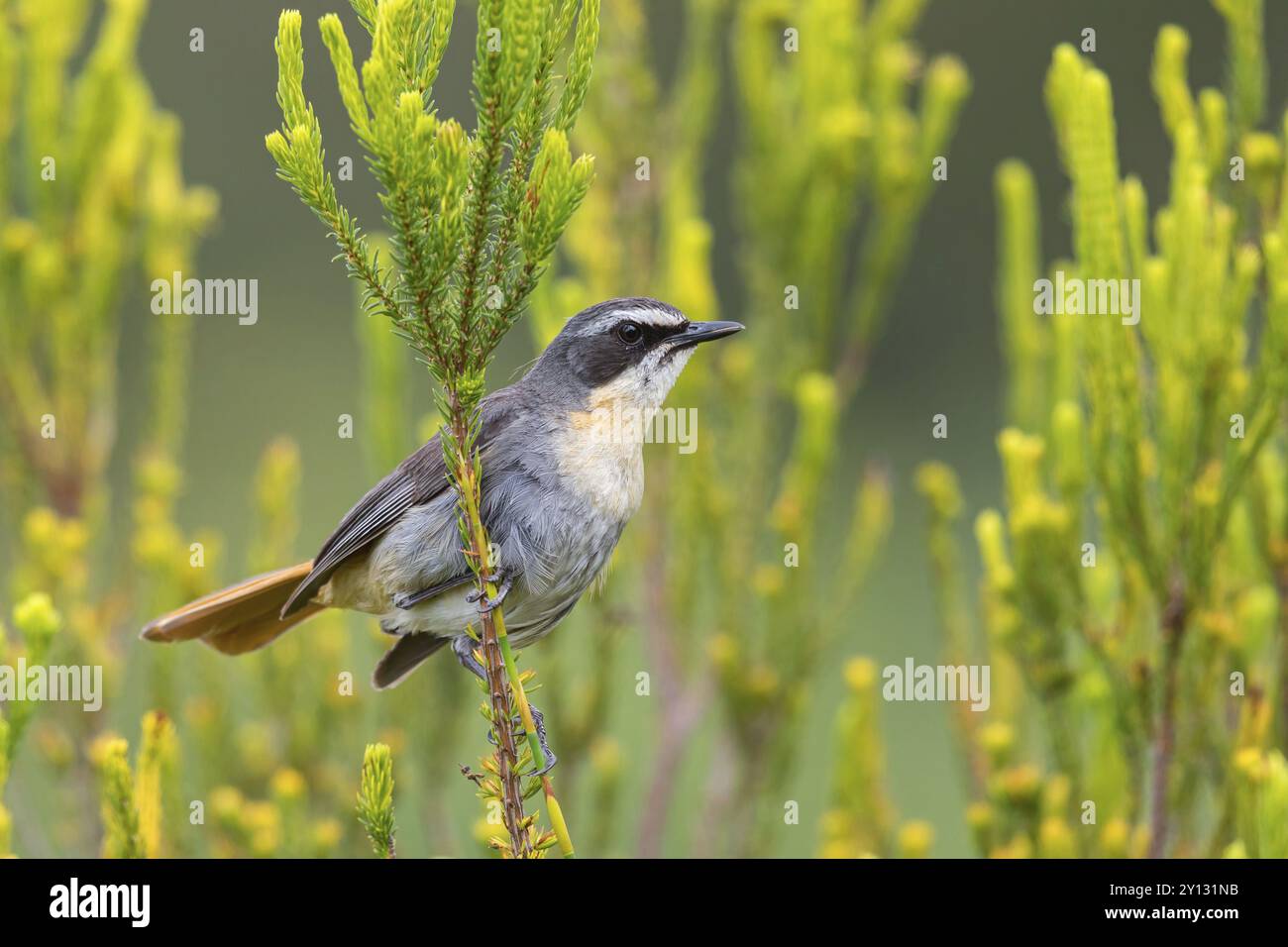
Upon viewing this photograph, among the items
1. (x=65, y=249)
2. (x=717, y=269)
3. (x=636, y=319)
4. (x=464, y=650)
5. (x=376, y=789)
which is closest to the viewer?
(x=376, y=789)

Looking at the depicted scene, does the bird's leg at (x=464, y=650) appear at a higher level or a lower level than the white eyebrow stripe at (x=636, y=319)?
lower

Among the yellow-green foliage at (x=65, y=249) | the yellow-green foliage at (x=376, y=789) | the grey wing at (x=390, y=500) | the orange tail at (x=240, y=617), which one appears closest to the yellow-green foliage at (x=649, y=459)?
the yellow-green foliage at (x=65, y=249)

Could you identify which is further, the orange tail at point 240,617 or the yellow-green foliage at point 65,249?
the yellow-green foliage at point 65,249

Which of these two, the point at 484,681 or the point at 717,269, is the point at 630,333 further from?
the point at 717,269

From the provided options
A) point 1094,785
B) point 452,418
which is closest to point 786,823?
point 1094,785

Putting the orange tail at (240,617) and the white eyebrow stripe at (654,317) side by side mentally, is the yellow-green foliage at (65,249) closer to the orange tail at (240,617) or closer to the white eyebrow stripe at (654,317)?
the orange tail at (240,617)

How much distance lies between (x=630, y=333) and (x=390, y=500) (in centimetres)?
63

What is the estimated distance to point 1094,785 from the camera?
362 cm

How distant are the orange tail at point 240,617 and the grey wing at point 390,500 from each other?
88 mm

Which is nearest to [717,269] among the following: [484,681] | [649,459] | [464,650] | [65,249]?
[649,459]

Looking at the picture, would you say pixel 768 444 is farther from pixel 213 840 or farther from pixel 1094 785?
pixel 213 840

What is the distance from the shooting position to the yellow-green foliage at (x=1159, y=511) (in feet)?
10.3

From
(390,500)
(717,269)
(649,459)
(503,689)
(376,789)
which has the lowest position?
(376,789)

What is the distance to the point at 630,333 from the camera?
3.16 metres
